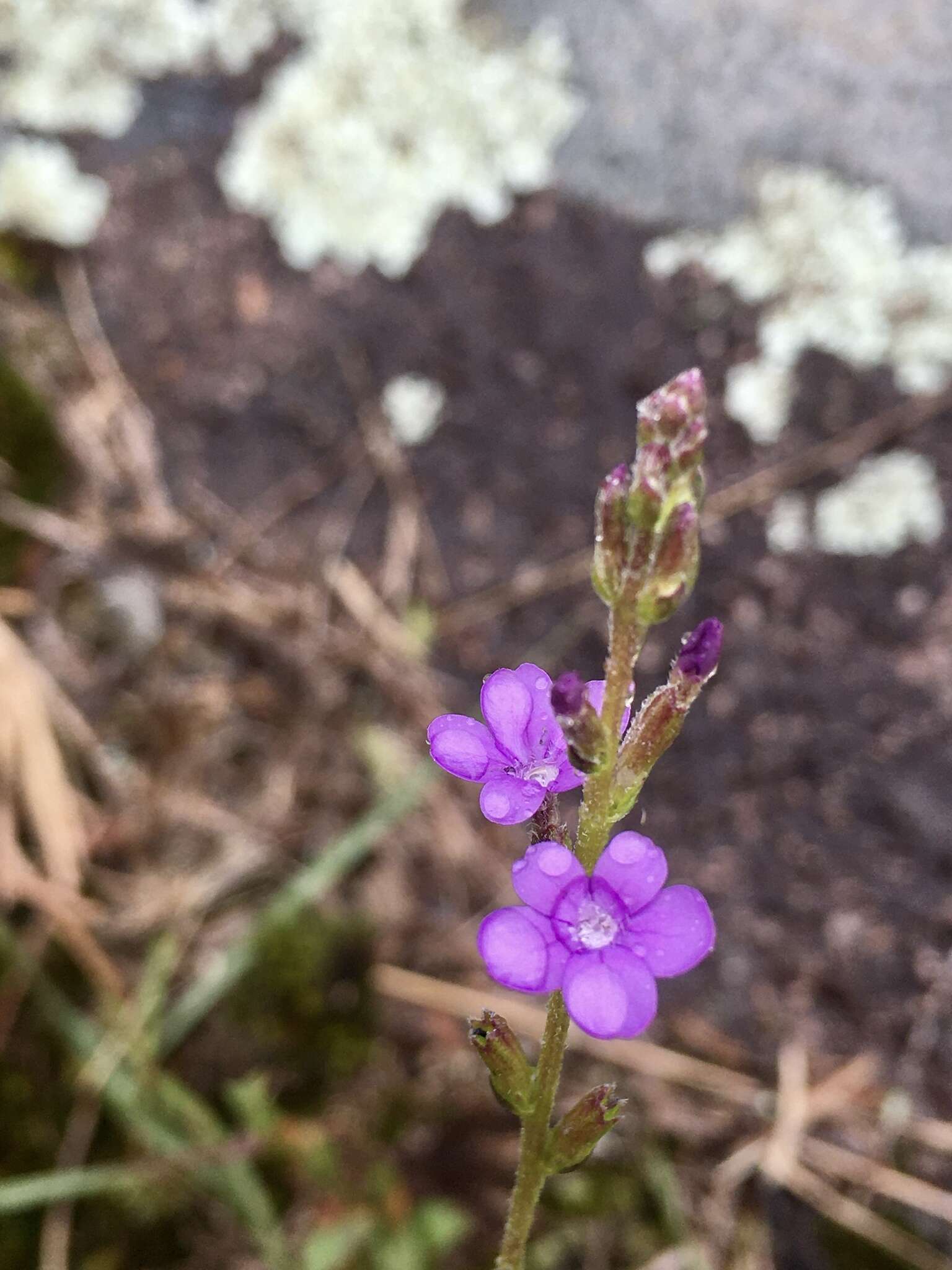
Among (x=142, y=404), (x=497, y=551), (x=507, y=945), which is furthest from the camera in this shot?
(x=142, y=404)

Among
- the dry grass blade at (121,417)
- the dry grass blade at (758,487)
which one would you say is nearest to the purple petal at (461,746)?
the dry grass blade at (758,487)

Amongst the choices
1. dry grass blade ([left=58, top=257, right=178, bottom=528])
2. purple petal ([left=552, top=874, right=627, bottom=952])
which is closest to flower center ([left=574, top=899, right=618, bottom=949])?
purple petal ([left=552, top=874, right=627, bottom=952])

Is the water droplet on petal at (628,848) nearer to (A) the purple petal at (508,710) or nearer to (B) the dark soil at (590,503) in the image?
(A) the purple petal at (508,710)

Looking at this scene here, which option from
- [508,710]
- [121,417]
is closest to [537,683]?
[508,710]

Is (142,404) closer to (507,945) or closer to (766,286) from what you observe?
(766,286)

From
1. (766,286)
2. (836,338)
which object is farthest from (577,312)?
(836,338)

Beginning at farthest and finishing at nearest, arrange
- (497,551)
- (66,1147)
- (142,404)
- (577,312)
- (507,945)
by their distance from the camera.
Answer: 1. (142,404)
2. (497,551)
3. (577,312)
4. (66,1147)
5. (507,945)

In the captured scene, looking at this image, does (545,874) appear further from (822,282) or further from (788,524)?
(822,282)
